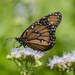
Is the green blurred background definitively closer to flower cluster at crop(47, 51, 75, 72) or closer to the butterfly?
the butterfly

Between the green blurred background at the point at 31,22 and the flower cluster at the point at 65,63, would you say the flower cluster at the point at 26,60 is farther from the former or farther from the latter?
the green blurred background at the point at 31,22

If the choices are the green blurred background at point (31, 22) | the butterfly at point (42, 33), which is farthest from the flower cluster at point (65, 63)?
the green blurred background at point (31, 22)

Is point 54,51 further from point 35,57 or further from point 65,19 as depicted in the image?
point 35,57

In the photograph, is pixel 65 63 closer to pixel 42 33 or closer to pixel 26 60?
pixel 26 60

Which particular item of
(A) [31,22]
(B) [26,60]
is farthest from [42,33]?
(A) [31,22]

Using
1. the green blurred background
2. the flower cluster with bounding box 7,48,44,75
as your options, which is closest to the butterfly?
the flower cluster with bounding box 7,48,44,75

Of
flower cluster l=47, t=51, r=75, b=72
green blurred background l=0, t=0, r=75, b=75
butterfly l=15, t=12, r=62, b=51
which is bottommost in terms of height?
flower cluster l=47, t=51, r=75, b=72

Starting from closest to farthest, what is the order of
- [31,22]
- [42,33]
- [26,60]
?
[26,60] → [42,33] → [31,22]

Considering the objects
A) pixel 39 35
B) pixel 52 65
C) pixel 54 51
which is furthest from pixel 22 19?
pixel 52 65
